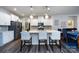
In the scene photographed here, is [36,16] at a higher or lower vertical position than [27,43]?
higher

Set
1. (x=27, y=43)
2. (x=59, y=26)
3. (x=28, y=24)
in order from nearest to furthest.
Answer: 1. (x=27, y=43)
2. (x=59, y=26)
3. (x=28, y=24)

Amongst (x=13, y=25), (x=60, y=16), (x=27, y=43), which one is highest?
(x=60, y=16)

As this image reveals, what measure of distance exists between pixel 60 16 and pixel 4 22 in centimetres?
594
